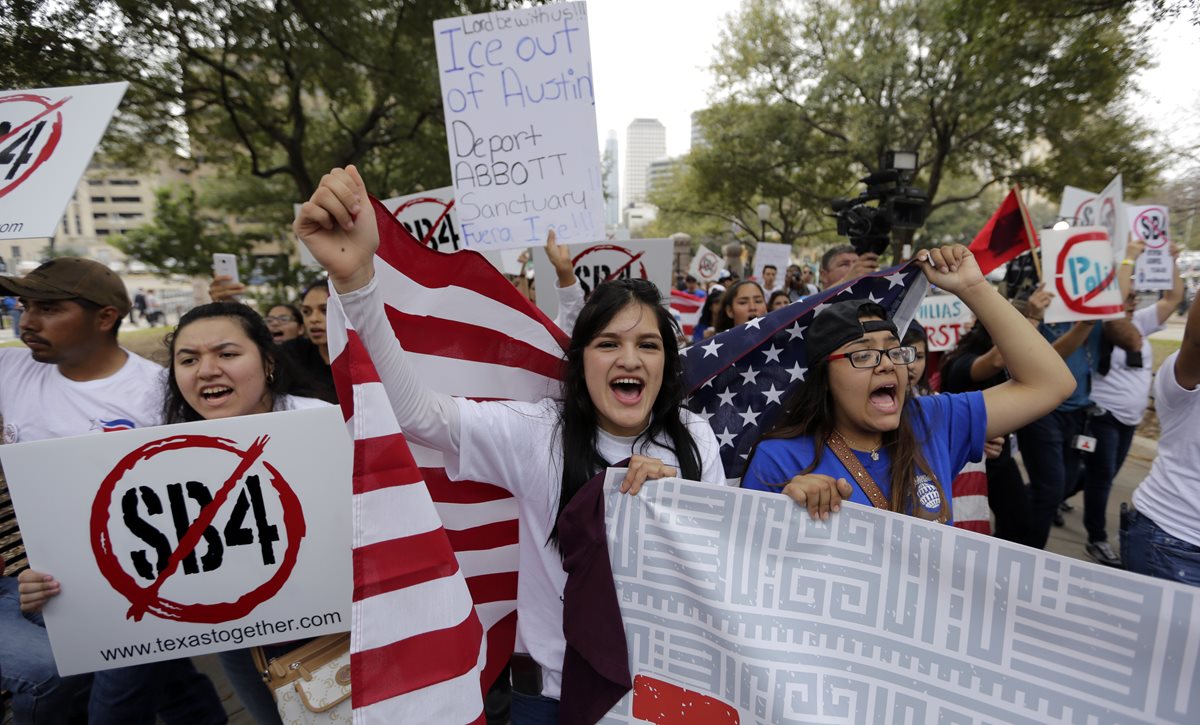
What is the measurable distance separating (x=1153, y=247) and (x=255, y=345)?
714 cm

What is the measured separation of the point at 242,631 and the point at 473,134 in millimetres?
2189

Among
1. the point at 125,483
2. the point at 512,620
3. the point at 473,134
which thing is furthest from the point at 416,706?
the point at 473,134

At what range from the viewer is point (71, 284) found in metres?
2.49

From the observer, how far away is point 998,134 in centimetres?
1652

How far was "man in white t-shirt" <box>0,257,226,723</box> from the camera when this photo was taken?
2.39 metres

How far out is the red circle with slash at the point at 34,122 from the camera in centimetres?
237

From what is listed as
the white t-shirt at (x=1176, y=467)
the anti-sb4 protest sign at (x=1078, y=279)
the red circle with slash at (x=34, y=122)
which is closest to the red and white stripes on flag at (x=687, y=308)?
the anti-sb4 protest sign at (x=1078, y=279)

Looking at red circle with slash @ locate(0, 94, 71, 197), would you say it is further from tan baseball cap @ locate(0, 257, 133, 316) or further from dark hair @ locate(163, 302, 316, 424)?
dark hair @ locate(163, 302, 316, 424)

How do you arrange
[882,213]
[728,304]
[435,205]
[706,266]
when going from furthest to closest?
[706,266]
[728,304]
[435,205]
[882,213]

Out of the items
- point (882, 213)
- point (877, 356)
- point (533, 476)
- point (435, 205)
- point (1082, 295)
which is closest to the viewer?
point (533, 476)

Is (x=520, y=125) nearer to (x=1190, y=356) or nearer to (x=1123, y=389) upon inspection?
(x=1190, y=356)

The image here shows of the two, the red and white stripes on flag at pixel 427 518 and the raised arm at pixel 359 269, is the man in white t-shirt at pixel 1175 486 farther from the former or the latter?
the raised arm at pixel 359 269

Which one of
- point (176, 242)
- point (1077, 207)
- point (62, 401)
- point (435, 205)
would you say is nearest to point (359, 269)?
point (62, 401)

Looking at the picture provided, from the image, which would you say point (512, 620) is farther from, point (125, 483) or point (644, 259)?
point (644, 259)
